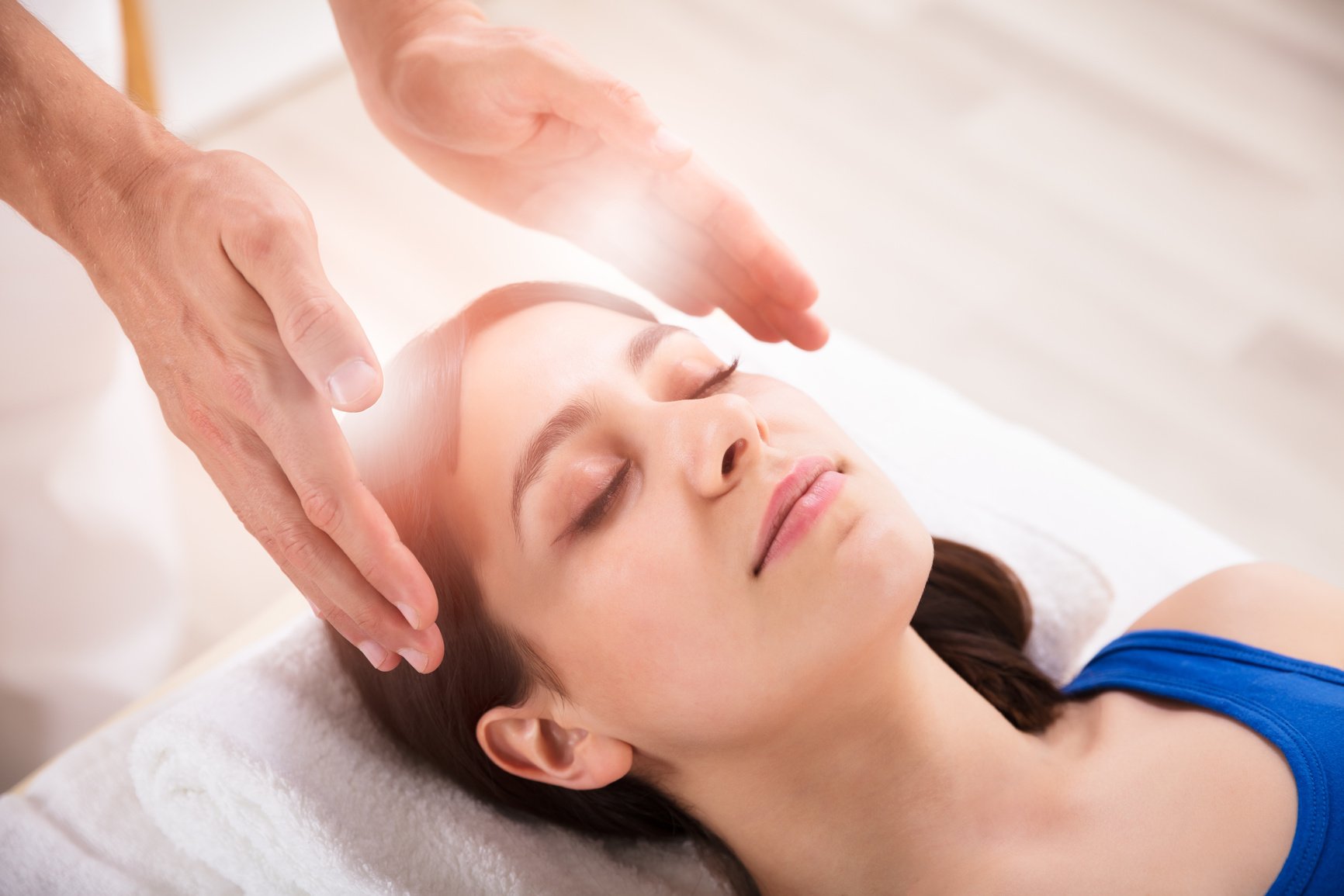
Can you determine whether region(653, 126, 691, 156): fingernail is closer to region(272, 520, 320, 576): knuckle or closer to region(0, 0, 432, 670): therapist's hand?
region(0, 0, 432, 670): therapist's hand

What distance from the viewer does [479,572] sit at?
1022 mm

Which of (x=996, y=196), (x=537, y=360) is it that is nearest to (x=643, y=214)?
(x=537, y=360)

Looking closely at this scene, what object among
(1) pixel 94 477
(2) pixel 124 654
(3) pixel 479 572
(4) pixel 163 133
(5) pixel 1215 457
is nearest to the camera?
(4) pixel 163 133

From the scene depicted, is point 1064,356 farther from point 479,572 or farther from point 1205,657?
point 479,572

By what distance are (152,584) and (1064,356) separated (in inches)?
62.2

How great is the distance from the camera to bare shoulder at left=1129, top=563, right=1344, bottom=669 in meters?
1.14

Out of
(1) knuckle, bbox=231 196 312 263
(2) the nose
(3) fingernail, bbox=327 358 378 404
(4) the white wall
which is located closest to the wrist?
(1) knuckle, bbox=231 196 312 263

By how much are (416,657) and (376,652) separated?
0.11ft

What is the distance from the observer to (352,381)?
773 millimetres

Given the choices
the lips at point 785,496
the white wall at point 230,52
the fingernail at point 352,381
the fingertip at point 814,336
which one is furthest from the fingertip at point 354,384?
the white wall at point 230,52

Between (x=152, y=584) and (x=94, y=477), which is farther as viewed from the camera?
(x=152, y=584)

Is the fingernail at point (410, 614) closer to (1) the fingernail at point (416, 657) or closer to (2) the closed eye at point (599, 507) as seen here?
(1) the fingernail at point (416, 657)

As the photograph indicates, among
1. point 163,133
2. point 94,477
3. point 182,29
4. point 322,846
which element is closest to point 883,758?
point 322,846

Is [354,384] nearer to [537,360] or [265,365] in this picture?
[265,365]
